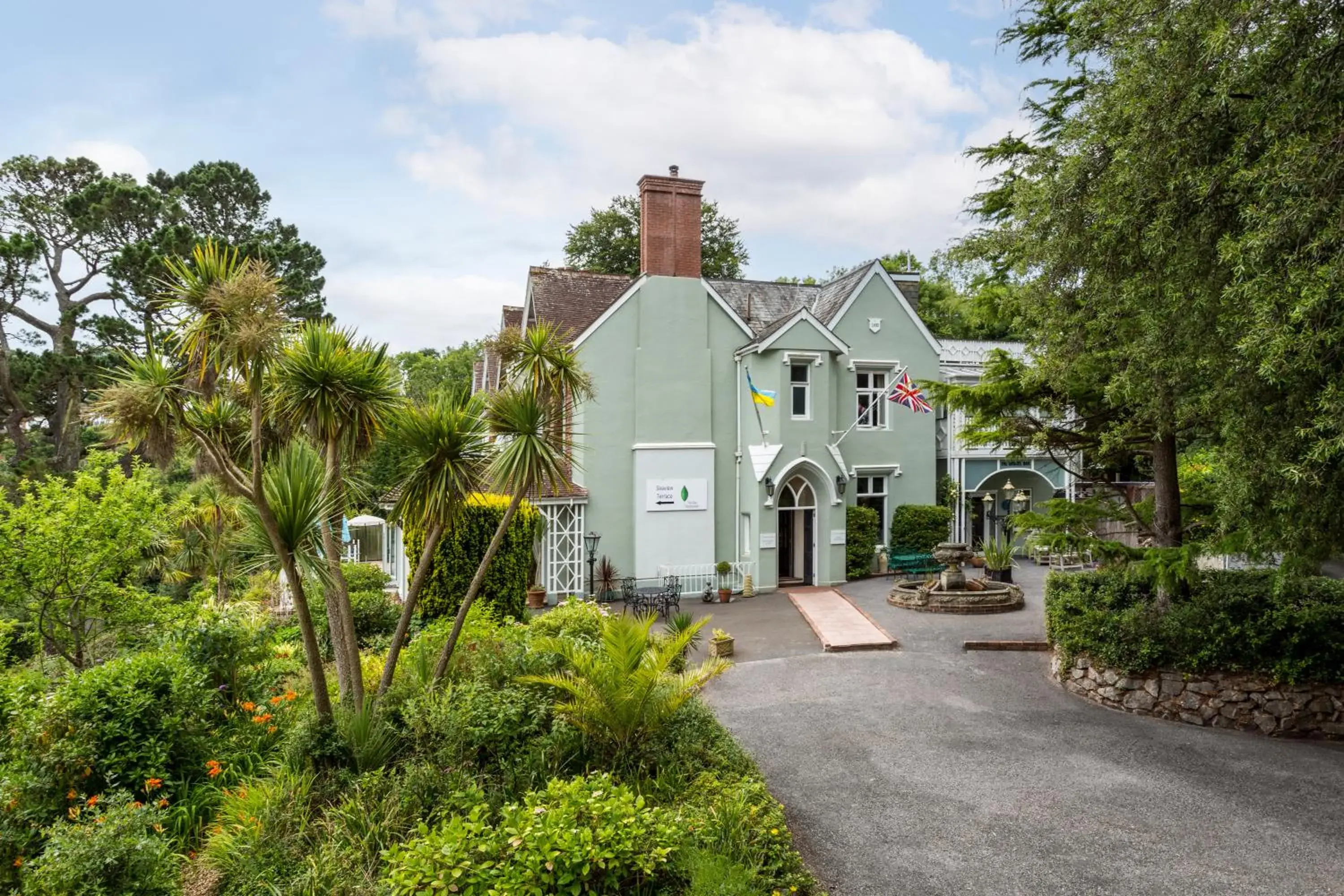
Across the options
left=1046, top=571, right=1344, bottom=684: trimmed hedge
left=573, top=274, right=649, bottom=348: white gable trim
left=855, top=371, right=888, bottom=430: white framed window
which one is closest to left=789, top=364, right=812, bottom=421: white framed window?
left=855, top=371, right=888, bottom=430: white framed window

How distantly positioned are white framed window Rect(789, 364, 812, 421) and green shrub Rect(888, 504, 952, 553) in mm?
5306

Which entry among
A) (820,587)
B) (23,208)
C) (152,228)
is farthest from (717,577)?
(23,208)

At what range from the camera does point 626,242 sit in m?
36.4

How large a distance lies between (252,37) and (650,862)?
9.84 metres

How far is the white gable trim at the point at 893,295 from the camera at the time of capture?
75.5 ft

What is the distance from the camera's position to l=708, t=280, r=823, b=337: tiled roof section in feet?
78.5

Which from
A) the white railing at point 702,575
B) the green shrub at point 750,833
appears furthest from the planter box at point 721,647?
the green shrub at point 750,833

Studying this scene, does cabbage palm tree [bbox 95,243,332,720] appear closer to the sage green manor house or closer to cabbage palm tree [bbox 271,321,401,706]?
cabbage palm tree [bbox 271,321,401,706]

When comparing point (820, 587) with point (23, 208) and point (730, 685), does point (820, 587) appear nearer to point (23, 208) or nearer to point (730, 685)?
point (730, 685)

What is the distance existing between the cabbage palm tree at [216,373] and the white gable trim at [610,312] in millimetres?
13519

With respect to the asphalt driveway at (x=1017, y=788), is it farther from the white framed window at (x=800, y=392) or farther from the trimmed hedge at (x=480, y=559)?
the white framed window at (x=800, y=392)

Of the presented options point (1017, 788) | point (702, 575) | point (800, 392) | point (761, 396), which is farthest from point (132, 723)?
point (800, 392)

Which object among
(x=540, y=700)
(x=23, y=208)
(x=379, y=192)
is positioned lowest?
(x=540, y=700)

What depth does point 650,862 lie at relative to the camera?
16.7ft
